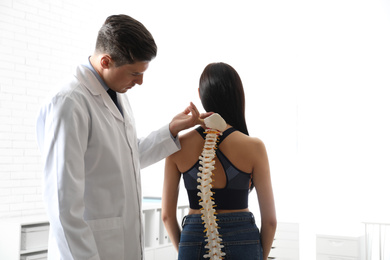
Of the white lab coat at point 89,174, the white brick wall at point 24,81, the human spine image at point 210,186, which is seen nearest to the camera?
the white lab coat at point 89,174

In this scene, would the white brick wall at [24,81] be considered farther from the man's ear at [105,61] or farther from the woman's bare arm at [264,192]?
the woman's bare arm at [264,192]

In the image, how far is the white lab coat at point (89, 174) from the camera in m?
1.29

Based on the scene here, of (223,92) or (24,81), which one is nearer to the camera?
(223,92)

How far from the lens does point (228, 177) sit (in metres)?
1.65

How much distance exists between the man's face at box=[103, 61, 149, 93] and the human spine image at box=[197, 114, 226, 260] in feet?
0.98

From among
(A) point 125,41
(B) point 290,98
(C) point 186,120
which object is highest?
(B) point 290,98

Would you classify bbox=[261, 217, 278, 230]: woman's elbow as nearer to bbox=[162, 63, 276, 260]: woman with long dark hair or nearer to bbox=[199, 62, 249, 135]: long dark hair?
bbox=[162, 63, 276, 260]: woman with long dark hair

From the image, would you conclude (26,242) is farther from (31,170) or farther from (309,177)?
(309,177)

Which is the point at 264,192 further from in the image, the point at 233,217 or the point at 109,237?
the point at 109,237

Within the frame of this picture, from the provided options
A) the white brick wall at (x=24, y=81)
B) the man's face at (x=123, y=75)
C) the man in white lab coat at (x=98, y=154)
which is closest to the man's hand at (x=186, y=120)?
the man in white lab coat at (x=98, y=154)

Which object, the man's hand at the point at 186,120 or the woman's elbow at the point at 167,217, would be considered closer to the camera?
the man's hand at the point at 186,120

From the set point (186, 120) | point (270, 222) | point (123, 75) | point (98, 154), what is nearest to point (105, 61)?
point (123, 75)

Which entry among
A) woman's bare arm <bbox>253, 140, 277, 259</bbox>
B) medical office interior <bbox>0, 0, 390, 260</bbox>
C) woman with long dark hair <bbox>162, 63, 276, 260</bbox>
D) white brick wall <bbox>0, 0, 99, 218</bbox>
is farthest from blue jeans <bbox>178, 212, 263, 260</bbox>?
white brick wall <bbox>0, 0, 99, 218</bbox>

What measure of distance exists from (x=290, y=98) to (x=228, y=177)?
10.8 feet
